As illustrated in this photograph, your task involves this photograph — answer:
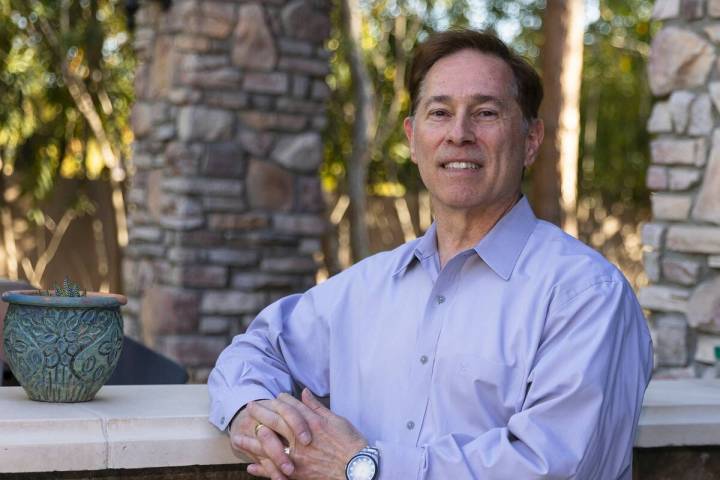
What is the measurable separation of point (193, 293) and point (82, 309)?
3.30m

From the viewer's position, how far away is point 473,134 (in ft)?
7.14

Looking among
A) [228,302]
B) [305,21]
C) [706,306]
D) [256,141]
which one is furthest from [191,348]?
[706,306]

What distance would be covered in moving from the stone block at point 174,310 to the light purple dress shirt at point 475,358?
303cm

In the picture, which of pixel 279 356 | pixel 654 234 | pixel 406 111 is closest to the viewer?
pixel 279 356

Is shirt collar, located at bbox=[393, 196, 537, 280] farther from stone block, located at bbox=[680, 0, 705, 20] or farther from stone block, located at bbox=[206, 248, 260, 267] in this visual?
stone block, located at bbox=[206, 248, 260, 267]

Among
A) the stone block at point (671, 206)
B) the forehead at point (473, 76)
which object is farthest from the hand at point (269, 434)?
the stone block at point (671, 206)

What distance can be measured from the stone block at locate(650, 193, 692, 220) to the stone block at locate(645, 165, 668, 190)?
0.03 metres

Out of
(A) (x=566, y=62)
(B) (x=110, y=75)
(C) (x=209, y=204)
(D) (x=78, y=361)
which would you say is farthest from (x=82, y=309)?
(B) (x=110, y=75)

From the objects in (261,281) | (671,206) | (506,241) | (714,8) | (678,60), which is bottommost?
(261,281)

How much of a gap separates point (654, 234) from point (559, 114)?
3562 mm

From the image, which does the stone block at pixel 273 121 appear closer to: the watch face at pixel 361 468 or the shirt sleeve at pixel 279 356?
the shirt sleeve at pixel 279 356

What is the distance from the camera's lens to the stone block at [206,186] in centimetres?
537

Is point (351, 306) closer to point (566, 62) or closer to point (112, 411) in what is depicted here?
point (112, 411)

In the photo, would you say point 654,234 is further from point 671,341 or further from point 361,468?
point 361,468
